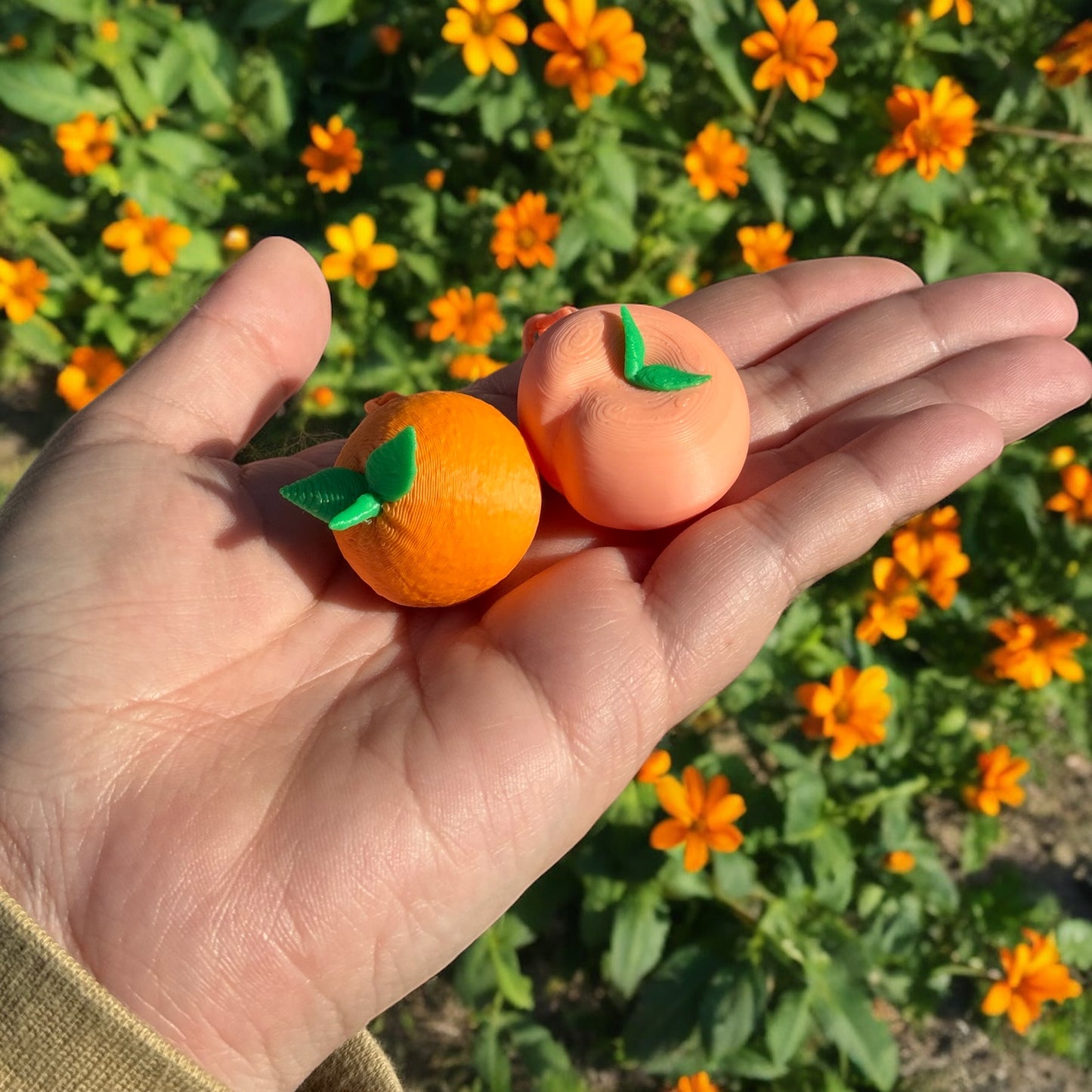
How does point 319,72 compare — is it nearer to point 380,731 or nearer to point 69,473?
point 69,473

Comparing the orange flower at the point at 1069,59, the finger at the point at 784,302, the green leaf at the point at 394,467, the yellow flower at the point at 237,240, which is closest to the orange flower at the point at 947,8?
the orange flower at the point at 1069,59

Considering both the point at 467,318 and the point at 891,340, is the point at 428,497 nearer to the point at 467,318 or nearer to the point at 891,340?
the point at 891,340

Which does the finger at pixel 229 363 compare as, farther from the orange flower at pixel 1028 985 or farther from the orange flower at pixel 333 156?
the orange flower at pixel 1028 985

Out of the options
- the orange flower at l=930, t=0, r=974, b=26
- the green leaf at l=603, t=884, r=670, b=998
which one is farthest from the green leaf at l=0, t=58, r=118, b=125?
the green leaf at l=603, t=884, r=670, b=998

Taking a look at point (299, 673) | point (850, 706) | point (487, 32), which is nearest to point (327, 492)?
point (299, 673)

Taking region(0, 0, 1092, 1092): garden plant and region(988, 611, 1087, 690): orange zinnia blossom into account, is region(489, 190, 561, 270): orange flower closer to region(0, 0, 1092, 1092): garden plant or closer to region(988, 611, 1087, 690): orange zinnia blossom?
region(0, 0, 1092, 1092): garden plant

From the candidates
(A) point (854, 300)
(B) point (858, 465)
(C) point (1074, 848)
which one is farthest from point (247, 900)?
(C) point (1074, 848)
